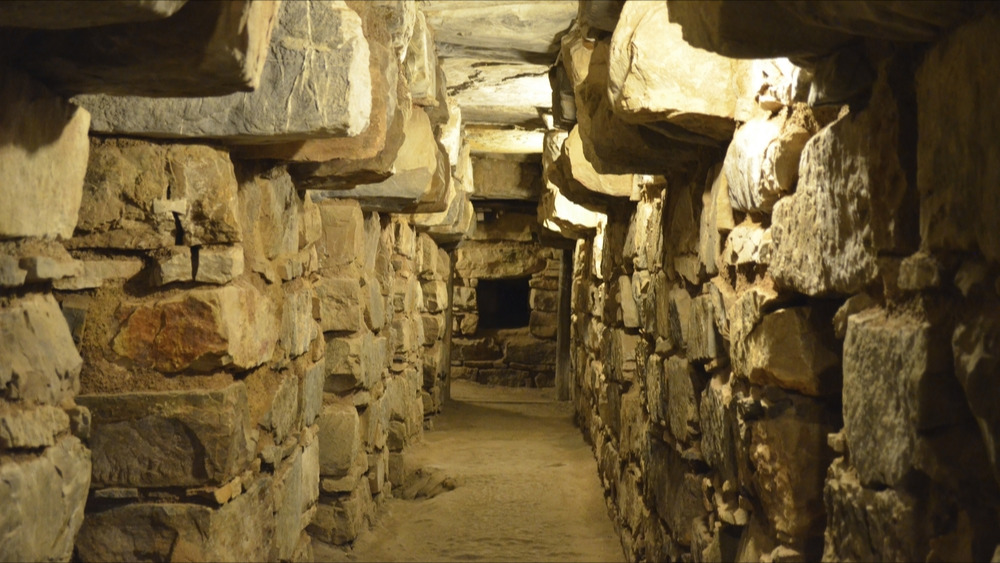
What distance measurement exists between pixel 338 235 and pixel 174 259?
1.69 m

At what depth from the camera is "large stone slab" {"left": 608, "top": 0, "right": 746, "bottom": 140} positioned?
2.04m

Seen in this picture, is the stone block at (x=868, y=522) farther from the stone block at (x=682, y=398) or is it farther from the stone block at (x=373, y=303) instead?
the stone block at (x=373, y=303)

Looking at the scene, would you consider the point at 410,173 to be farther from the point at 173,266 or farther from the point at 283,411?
the point at 173,266

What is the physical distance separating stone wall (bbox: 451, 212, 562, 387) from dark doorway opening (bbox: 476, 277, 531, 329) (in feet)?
1.94

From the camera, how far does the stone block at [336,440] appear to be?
12.2 ft

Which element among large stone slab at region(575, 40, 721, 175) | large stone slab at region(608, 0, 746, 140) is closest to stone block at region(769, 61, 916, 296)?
large stone slab at region(608, 0, 746, 140)

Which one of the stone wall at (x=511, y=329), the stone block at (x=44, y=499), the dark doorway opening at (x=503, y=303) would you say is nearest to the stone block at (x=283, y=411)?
the stone block at (x=44, y=499)

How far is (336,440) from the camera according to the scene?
3734 mm

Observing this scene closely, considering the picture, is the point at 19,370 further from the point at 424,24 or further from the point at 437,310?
the point at 437,310

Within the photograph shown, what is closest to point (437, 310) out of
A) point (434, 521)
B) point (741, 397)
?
point (434, 521)

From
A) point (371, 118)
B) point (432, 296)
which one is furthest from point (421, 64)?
point (432, 296)

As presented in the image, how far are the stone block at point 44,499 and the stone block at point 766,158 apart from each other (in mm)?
1461

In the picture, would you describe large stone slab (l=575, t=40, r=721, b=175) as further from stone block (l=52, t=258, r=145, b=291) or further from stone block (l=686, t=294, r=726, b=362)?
stone block (l=52, t=258, r=145, b=291)

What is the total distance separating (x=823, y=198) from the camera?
Result: 1.48 metres
